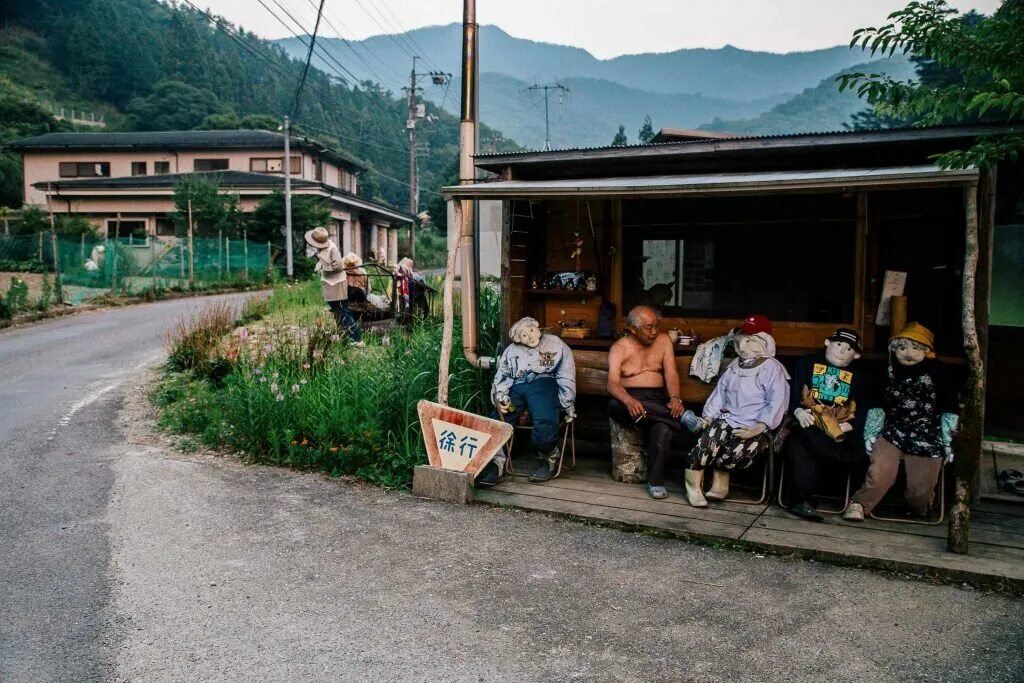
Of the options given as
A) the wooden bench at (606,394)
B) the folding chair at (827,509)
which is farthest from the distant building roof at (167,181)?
the folding chair at (827,509)

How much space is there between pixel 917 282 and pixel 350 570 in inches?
222

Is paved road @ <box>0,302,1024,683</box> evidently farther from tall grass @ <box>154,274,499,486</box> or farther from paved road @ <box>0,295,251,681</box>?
tall grass @ <box>154,274,499,486</box>

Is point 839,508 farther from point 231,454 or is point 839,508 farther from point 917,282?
point 231,454

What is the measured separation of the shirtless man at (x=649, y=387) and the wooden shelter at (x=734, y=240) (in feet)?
1.30

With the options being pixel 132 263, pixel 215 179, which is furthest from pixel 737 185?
pixel 215 179

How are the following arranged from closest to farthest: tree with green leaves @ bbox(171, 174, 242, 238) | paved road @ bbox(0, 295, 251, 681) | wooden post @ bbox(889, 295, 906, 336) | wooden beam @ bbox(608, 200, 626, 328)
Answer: paved road @ bbox(0, 295, 251, 681) < wooden post @ bbox(889, 295, 906, 336) < wooden beam @ bbox(608, 200, 626, 328) < tree with green leaves @ bbox(171, 174, 242, 238)

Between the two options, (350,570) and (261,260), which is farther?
(261,260)

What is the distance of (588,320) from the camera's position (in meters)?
8.30

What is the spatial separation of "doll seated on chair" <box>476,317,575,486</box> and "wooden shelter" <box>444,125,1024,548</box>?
0.66 meters

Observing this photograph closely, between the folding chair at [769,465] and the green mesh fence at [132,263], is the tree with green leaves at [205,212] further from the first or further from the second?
the folding chair at [769,465]

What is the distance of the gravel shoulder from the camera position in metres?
3.64

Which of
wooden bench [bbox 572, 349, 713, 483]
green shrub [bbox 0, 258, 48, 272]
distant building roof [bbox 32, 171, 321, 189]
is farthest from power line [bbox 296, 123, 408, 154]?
wooden bench [bbox 572, 349, 713, 483]

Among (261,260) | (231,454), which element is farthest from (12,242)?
(231,454)

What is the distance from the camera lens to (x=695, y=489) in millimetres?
A: 5902
